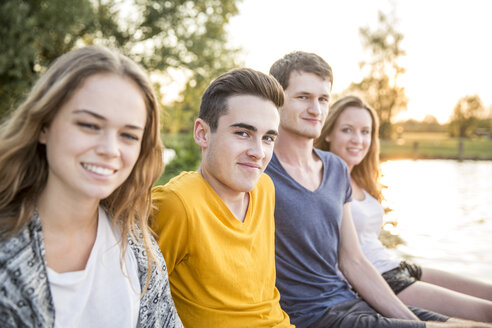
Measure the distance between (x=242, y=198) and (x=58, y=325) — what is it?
3.47 feet

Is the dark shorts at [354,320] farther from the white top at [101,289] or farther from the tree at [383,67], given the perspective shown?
the tree at [383,67]

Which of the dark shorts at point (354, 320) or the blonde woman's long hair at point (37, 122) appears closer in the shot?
the blonde woman's long hair at point (37, 122)

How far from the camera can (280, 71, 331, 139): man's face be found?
2.79 metres

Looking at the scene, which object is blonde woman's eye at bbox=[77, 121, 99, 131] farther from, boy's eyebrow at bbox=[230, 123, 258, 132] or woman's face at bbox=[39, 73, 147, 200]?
boy's eyebrow at bbox=[230, 123, 258, 132]

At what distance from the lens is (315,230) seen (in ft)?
8.45

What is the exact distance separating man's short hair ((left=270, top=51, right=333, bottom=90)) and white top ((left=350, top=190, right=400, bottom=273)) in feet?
3.53

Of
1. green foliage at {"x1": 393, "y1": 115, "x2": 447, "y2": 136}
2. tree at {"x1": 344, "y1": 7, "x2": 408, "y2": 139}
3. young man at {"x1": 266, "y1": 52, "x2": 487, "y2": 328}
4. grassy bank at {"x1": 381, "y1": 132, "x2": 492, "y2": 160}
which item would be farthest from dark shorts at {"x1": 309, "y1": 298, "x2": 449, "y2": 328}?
green foliage at {"x1": 393, "y1": 115, "x2": 447, "y2": 136}

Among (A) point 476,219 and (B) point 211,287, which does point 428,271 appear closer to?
(B) point 211,287

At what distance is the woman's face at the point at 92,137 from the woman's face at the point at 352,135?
2381 mm

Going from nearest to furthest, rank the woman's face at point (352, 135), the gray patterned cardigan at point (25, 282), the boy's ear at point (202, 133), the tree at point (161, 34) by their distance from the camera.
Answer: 1. the gray patterned cardigan at point (25, 282)
2. the boy's ear at point (202, 133)
3. the woman's face at point (352, 135)
4. the tree at point (161, 34)

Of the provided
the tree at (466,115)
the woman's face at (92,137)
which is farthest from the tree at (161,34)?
the tree at (466,115)

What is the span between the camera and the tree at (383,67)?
31.5 meters

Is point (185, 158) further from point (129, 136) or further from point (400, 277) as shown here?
point (129, 136)

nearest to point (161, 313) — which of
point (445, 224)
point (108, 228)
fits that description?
point (108, 228)
